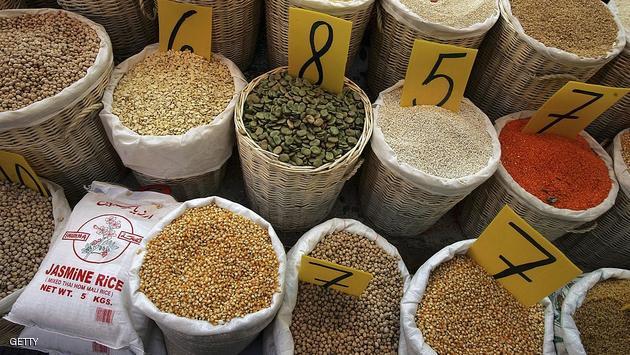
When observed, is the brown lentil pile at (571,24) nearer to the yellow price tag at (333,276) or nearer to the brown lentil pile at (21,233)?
the yellow price tag at (333,276)

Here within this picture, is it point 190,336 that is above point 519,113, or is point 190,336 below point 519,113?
below

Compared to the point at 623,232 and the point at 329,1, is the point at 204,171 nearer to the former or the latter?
the point at 329,1

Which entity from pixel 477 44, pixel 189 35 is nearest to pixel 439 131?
pixel 477 44

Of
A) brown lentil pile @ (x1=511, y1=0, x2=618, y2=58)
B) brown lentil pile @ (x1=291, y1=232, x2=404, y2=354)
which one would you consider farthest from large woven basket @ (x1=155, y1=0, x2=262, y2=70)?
brown lentil pile @ (x1=511, y1=0, x2=618, y2=58)

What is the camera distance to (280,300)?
1.27 metres

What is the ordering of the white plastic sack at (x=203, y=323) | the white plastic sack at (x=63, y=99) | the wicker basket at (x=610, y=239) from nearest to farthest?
the white plastic sack at (x=203, y=323)
the white plastic sack at (x=63, y=99)
the wicker basket at (x=610, y=239)

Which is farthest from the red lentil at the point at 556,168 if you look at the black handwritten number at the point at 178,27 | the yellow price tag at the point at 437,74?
the black handwritten number at the point at 178,27

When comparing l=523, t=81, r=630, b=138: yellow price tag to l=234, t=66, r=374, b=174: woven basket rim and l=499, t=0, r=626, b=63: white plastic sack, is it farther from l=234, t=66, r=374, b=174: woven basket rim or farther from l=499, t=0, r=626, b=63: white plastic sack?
A: l=234, t=66, r=374, b=174: woven basket rim

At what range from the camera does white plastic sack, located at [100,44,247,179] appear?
4.63 feet

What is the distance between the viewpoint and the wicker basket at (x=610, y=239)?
160 cm

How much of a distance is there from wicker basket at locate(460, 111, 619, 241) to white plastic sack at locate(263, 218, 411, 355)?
43 centimetres

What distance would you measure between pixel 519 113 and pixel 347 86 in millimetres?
675

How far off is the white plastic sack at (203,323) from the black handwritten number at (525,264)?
652 millimetres
